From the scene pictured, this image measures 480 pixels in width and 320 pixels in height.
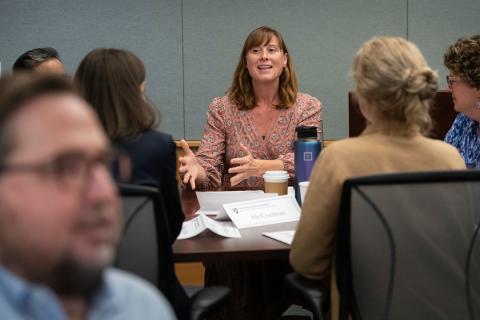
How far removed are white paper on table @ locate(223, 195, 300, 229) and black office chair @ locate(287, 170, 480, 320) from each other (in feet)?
1.69

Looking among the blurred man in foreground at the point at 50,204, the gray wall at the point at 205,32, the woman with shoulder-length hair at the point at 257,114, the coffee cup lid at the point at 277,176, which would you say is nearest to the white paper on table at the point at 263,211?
the coffee cup lid at the point at 277,176

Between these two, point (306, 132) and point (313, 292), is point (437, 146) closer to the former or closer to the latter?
point (313, 292)

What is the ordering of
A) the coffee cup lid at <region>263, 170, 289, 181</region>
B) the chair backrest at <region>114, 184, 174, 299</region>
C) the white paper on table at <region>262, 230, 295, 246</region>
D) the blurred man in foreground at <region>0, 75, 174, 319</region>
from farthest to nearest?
the coffee cup lid at <region>263, 170, 289, 181</region> < the white paper on table at <region>262, 230, 295, 246</region> < the chair backrest at <region>114, 184, 174, 299</region> < the blurred man in foreground at <region>0, 75, 174, 319</region>

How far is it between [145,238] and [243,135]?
1.64 meters

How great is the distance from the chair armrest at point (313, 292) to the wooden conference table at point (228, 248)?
0.08 meters

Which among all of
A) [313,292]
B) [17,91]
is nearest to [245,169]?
[313,292]

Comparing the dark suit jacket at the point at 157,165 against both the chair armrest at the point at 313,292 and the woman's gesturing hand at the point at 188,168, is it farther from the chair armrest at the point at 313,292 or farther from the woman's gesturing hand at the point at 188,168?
the woman's gesturing hand at the point at 188,168

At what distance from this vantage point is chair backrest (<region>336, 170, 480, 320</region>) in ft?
5.40

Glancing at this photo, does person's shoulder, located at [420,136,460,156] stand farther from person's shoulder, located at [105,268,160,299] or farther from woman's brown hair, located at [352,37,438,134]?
person's shoulder, located at [105,268,160,299]

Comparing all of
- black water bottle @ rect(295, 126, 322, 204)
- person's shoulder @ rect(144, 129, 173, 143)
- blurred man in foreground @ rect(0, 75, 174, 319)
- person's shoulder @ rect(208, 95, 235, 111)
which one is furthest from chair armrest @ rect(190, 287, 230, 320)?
person's shoulder @ rect(208, 95, 235, 111)

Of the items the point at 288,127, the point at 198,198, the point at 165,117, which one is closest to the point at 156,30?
the point at 165,117

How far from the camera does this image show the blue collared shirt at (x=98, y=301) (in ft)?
2.65

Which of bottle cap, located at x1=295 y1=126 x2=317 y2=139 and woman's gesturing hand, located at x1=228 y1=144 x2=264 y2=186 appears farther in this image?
woman's gesturing hand, located at x1=228 y1=144 x2=264 y2=186

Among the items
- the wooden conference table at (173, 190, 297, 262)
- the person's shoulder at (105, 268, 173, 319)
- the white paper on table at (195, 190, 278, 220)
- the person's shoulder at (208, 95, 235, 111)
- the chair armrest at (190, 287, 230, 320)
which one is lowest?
the chair armrest at (190, 287, 230, 320)
